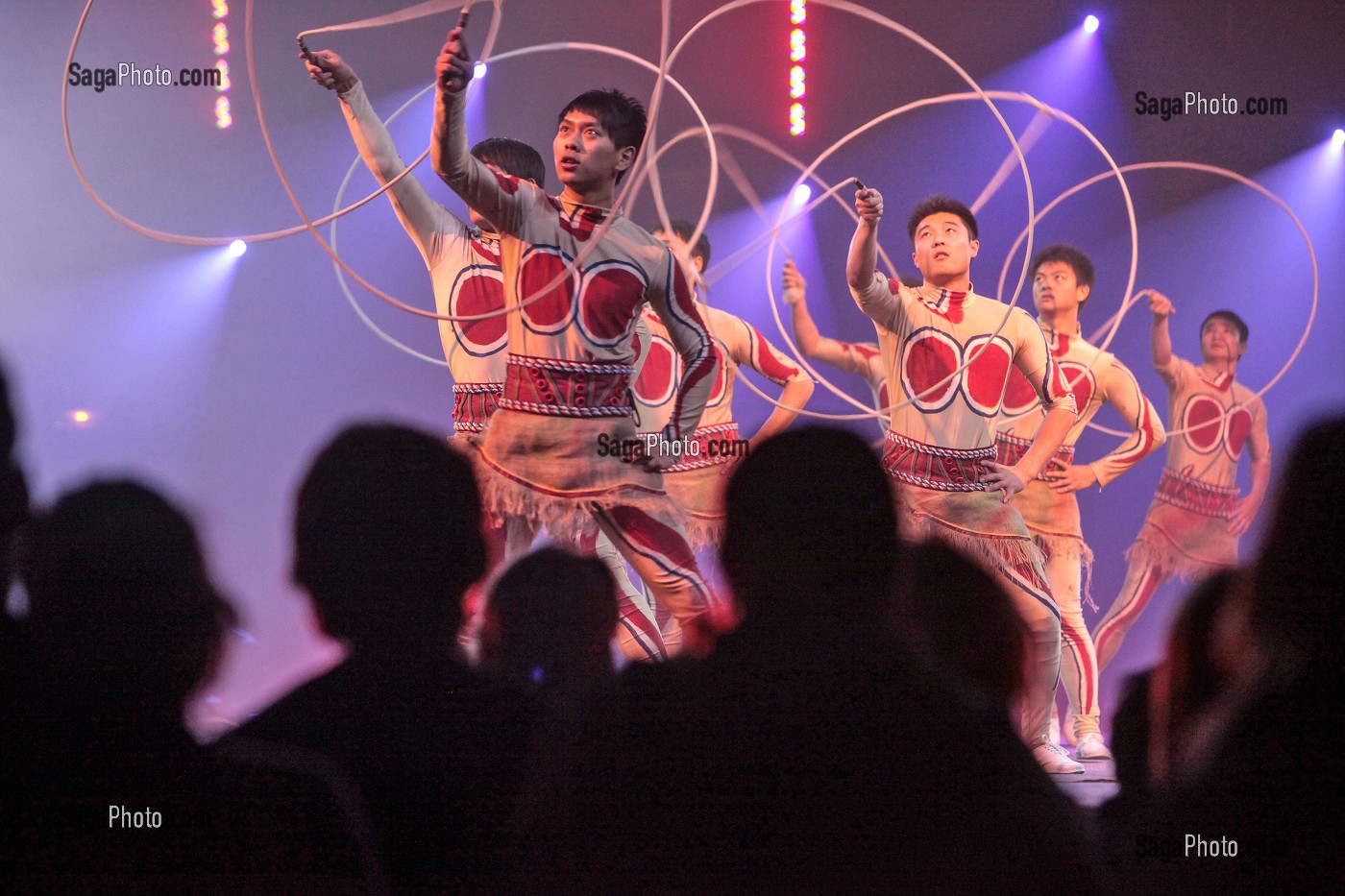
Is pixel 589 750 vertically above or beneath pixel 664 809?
above

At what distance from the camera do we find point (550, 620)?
13.5ft

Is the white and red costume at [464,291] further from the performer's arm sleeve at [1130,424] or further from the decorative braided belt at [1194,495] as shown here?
the decorative braided belt at [1194,495]

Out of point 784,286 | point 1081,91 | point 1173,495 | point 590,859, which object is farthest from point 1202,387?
point 590,859

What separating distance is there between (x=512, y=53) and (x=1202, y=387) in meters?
2.93

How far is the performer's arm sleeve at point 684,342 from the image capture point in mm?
4031

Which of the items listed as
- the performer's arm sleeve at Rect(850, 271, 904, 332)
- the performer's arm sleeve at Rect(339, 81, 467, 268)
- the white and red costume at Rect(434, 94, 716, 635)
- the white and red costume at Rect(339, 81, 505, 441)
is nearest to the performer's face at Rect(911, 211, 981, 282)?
Result: the performer's arm sleeve at Rect(850, 271, 904, 332)

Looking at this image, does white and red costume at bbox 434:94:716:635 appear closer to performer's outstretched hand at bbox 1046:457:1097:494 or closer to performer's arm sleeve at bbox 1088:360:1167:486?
performer's outstretched hand at bbox 1046:457:1097:494

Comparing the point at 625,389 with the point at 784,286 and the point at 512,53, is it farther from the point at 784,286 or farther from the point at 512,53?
the point at 512,53

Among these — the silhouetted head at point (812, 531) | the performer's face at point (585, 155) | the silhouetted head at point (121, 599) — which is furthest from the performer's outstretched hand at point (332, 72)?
the silhouetted head at point (812, 531)

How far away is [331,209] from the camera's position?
436cm

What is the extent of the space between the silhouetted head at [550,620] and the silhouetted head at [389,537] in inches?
15.4

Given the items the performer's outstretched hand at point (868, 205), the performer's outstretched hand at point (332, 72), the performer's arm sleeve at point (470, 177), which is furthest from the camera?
the performer's outstretched hand at point (868, 205)

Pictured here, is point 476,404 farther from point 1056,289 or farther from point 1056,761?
A: point 1056,761

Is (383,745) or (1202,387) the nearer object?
(383,745)
